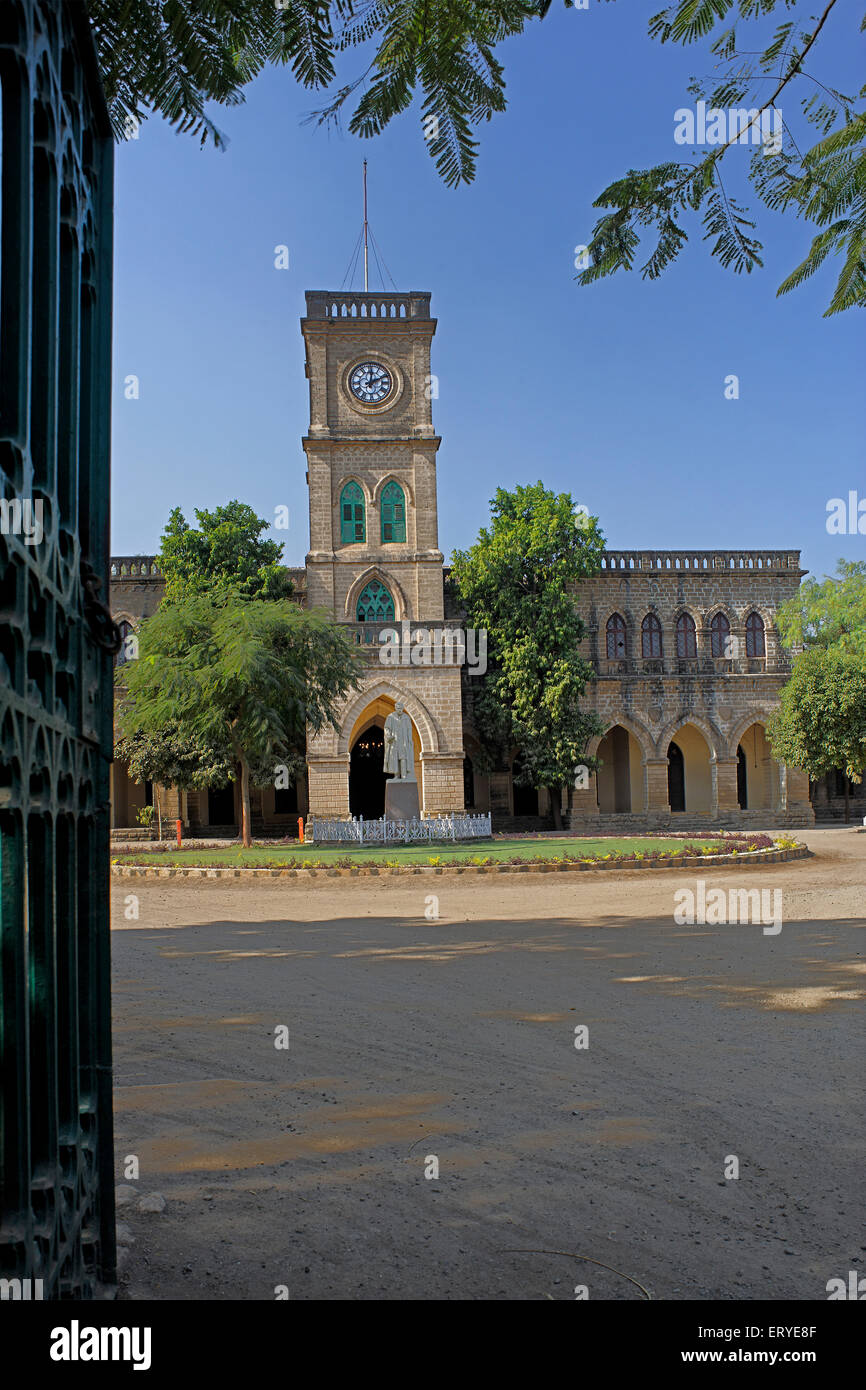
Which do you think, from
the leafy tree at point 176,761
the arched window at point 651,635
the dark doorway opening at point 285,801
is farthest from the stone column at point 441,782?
the arched window at point 651,635

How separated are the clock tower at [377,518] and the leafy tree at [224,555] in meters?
1.50

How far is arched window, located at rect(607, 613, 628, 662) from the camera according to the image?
112 ft

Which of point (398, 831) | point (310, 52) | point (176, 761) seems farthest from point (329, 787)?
point (310, 52)

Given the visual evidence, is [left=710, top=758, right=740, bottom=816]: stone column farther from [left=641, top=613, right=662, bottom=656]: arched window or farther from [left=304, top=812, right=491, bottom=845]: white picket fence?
[left=304, top=812, right=491, bottom=845]: white picket fence

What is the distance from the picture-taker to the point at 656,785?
3269cm

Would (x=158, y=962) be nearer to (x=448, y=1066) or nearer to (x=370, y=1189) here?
(x=448, y=1066)

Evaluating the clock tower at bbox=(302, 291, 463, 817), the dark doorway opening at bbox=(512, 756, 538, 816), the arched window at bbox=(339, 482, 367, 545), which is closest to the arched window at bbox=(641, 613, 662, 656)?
the dark doorway opening at bbox=(512, 756, 538, 816)

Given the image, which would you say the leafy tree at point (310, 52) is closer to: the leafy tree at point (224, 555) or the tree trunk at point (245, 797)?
the tree trunk at point (245, 797)

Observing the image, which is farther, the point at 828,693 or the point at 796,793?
the point at 796,793

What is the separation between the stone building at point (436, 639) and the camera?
2911cm

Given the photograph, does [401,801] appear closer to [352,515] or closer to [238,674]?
[238,674]

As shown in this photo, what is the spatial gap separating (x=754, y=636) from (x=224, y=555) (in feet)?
61.7

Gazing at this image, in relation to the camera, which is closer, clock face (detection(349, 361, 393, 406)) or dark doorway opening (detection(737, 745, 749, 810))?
clock face (detection(349, 361, 393, 406))

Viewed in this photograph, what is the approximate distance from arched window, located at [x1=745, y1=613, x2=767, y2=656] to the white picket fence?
1554 cm
